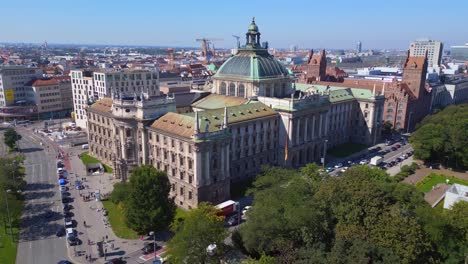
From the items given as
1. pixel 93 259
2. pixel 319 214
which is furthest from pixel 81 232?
pixel 319 214

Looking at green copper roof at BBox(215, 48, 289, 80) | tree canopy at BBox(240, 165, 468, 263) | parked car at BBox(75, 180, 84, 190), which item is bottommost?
parked car at BBox(75, 180, 84, 190)

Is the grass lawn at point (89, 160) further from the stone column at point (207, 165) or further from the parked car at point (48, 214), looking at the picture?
the stone column at point (207, 165)

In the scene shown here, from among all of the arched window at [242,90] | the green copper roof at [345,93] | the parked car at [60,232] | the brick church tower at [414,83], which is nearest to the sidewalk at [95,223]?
the parked car at [60,232]

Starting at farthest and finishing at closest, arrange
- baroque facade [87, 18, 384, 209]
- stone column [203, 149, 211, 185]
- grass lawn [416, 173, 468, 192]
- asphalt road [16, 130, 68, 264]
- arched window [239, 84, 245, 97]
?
1. arched window [239, 84, 245, 97]
2. grass lawn [416, 173, 468, 192]
3. baroque facade [87, 18, 384, 209]
4. stone column [203, 149, 211, 185]
5. asphalt road [16, 130, 68, 264]

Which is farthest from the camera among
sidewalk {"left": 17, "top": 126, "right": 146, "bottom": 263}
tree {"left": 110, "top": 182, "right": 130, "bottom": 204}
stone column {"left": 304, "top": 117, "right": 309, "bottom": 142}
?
stone column {"left": 304, "top": 117, "right": 309, "bottom": 142}

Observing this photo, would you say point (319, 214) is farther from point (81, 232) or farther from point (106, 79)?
point (106, 79)

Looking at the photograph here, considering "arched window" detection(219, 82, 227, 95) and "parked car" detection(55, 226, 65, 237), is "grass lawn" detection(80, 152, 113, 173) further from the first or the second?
"arched window" detection(219, 82, 227, 95)

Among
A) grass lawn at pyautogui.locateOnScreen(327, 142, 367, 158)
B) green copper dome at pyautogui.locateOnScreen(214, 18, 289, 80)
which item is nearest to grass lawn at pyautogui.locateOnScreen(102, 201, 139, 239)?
green copper dome at pyautogui.locateOnScreen(214, 18, 289, 80)
